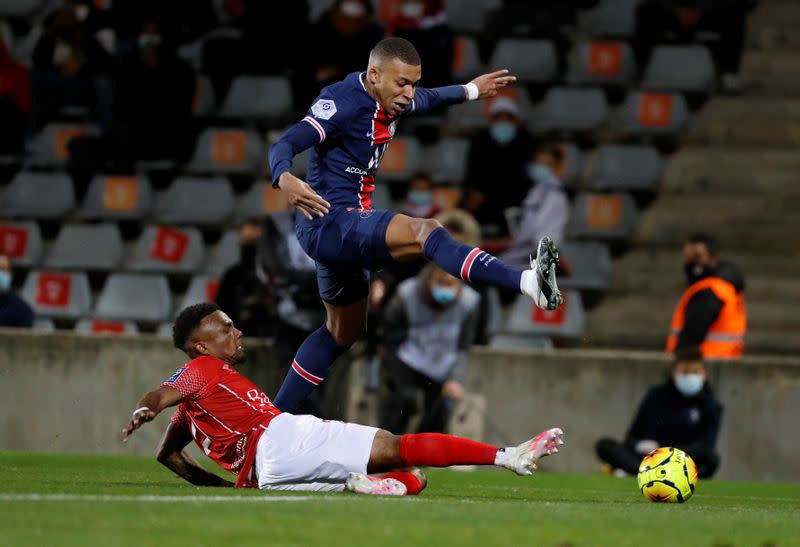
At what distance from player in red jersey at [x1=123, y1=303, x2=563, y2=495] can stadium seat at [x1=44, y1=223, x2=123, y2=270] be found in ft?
26.5

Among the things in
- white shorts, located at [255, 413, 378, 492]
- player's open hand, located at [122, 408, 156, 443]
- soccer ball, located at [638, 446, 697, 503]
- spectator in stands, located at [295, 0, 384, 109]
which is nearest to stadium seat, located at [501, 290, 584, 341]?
spectator in stands, located at [295, 0, 384, 109]

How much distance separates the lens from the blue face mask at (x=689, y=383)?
37.9 feet

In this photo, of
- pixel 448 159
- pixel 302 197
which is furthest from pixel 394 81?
pixel 448 159

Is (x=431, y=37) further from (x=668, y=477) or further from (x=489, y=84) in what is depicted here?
(x=668, y=477)

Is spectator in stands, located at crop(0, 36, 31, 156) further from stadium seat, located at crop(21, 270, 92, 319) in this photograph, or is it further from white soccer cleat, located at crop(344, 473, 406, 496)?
white soccer cleat, located at crop(344, 473, 406, 496)

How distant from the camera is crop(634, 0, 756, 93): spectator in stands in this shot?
16.2 m

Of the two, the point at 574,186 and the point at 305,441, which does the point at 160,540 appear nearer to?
the point at 305,441

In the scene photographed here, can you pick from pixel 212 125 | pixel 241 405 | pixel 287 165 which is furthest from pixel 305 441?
pixel 212 125

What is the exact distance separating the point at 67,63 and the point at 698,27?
22.9ft

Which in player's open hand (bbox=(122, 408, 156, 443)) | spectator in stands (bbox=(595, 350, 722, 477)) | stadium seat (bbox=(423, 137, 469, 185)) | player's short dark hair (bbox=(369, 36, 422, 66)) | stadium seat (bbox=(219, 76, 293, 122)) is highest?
stadium seat (bbox=(219, 76, 293, 122))

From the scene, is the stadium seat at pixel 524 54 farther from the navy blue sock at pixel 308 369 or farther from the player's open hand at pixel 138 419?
the player's open hand at pixel 138 419

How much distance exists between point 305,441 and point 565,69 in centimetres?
1010

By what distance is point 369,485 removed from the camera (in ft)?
23.8

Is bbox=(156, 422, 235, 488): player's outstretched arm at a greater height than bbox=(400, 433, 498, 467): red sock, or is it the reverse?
bbox=(400, 433, 498, 467): red sock
